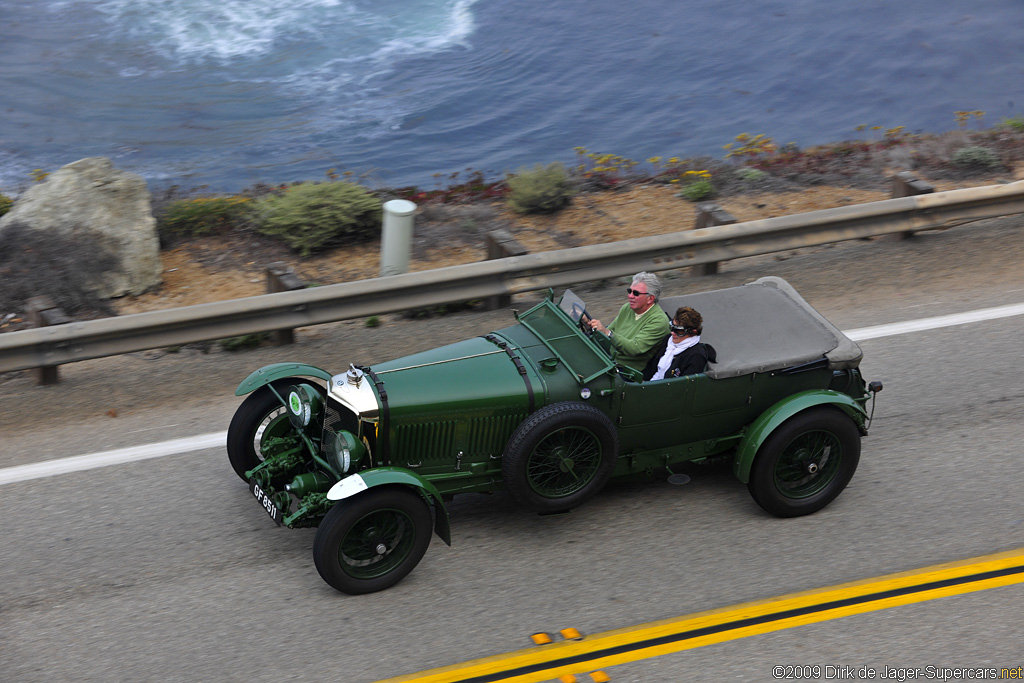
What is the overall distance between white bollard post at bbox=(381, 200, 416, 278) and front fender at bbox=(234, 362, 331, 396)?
2432 mm

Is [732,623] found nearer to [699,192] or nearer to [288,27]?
[699,192]

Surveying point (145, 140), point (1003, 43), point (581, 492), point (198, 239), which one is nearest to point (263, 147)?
point (145, 140)

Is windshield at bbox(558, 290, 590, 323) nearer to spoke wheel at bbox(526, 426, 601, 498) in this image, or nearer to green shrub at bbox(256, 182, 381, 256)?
spoke wheel at bbox(526, 426, 601, 498)

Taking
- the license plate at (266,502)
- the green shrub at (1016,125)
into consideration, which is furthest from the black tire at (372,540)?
the green shrub at (1016,125)

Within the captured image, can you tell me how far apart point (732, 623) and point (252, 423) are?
3.17 metres

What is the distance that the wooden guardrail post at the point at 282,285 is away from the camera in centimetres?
807

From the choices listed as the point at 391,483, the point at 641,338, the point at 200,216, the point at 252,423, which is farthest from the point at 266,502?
the point at 200,216

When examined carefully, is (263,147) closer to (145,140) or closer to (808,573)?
(145,140)

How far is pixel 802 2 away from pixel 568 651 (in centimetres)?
2707

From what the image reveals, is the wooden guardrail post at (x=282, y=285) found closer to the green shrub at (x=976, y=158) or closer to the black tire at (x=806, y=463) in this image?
the black tire at (x=806, y=463)

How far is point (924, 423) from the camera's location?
6918mm

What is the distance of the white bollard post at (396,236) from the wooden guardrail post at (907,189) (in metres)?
4.88

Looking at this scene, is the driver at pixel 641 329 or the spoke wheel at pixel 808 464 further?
the driver at pixel 641 329

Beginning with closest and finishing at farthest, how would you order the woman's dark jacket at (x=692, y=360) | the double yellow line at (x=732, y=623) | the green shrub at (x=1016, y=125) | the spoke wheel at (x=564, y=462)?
1. the double yellow line at (x=732, y=623)
2. the spoke wheel at (x=564, y=462)
3. the woman's dark jacket at (x=692, y=360)
4. the green shrub at (x=1016, y=125)
